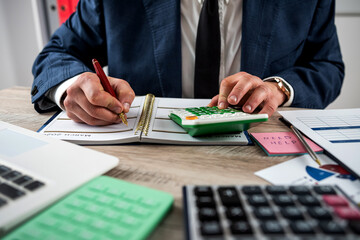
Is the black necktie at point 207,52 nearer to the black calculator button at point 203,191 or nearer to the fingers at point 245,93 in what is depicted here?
the fingers at point 245,93

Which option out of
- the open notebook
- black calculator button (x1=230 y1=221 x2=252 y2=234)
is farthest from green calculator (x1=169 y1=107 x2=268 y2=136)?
black calculator button (x1=230 y1=221 x2=252 y2=234)

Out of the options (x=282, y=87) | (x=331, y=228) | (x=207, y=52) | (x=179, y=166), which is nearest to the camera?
(x=331, y=228)

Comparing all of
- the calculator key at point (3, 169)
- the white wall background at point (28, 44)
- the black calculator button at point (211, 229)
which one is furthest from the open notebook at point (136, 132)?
the white wall background at point (28, 44)

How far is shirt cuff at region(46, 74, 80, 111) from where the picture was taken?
1.97ft

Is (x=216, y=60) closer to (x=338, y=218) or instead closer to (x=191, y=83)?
(x=191, y=83)

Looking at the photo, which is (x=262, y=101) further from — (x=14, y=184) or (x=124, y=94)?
(x=14, y=184)

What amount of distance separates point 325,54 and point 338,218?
33.4 inches

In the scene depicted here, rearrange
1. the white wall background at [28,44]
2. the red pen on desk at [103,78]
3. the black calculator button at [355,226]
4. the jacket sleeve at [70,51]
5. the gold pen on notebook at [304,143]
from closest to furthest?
the black calculator button at [355,226] < the gold pen on notebook at [304,143] < the red pen on desk at [103,78] < the jacket sleeve at [70,51] < the white wall background at [28,44]

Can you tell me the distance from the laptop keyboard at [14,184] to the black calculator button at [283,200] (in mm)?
257

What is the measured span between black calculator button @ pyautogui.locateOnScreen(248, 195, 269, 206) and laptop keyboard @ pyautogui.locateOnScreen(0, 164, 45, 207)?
23 centimetres

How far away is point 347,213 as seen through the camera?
0.25 metres

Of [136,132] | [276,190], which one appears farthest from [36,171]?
[276,190]

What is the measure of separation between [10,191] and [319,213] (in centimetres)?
31

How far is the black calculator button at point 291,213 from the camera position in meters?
0.24
